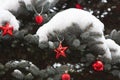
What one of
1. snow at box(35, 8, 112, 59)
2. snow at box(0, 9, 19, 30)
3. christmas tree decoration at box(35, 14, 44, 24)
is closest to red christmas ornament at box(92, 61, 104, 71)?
snow at box(35, 8, 112, 59)

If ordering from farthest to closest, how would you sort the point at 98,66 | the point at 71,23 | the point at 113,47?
the point at 113,47, the point at 71,23, the point at 98,66

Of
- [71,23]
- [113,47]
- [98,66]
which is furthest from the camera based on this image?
[113,47]

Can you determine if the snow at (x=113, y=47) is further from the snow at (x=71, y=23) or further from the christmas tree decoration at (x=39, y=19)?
the christmas tree decoration at (x=39, y=19)

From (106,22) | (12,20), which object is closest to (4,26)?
(12,20)

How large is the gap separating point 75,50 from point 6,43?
93cm

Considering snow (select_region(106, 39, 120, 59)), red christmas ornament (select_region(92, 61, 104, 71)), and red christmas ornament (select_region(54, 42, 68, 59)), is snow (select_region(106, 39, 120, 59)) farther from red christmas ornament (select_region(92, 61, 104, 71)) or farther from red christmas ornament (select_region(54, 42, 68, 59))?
red christmas ornament (select_region(54, 42, 68, 59))

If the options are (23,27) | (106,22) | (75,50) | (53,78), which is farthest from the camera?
(106,22)

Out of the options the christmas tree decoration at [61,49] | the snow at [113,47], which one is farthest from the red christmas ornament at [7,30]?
the snow at [113,47]

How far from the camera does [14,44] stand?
4.59m

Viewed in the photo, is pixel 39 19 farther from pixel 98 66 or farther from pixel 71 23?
pixel 98 66

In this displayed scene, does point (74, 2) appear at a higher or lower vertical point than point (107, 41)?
higher

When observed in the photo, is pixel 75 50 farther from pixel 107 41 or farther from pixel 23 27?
pixel 23 27

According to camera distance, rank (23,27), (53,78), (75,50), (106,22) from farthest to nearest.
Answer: (106,22) < (23,27) < (75,50) < (53,78)

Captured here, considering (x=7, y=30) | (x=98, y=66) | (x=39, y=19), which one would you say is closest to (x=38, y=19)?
(x=39, y=19)
